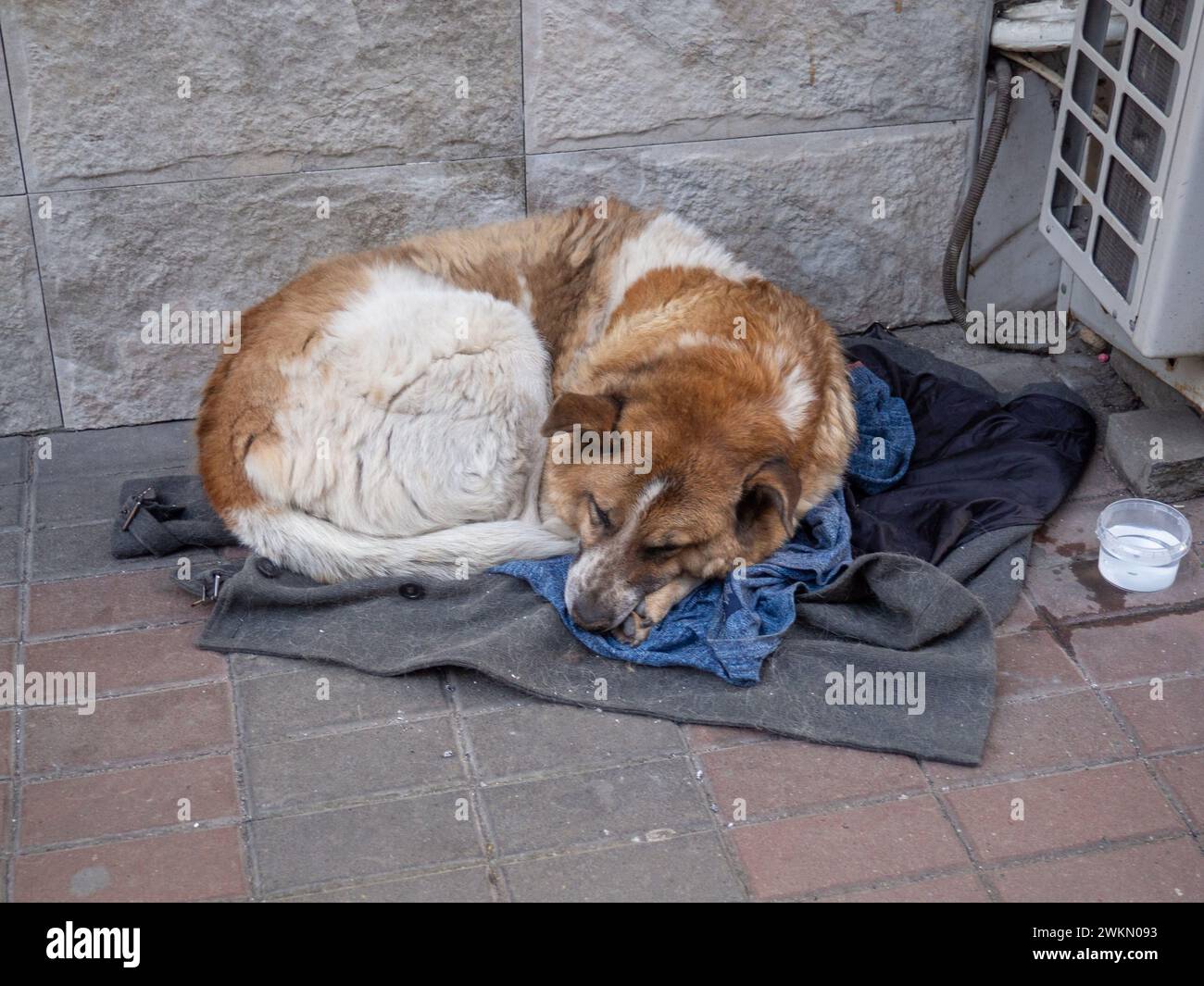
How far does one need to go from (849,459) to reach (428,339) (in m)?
1.58

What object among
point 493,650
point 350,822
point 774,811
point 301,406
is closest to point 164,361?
point 301,406

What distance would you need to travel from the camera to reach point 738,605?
396cm

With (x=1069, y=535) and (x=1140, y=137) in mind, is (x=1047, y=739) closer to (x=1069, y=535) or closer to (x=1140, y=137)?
(x=1069, y=535)

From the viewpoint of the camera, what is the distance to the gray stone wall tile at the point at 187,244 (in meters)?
4.78

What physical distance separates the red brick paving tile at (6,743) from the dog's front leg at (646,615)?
5.79 feet

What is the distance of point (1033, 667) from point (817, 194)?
2.29m

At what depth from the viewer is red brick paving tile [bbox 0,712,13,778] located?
3.56m

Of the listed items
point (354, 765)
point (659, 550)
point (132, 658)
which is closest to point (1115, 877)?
point (659, 550)

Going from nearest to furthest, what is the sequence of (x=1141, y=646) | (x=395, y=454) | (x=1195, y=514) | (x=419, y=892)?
(x=419, y=892), (x=1141, y=646), (x=395, y=454), (x=1195, y=514)

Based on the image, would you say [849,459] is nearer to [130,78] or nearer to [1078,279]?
[1078,279]

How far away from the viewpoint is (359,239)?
5.05m

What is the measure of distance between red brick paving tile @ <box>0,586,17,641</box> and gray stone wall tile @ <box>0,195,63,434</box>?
1.05m

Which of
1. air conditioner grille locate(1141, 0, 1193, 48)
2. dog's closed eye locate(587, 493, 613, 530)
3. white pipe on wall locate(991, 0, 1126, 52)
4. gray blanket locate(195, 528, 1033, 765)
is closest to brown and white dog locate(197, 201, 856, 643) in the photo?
dog's closed eye locate(587, 493, 613, 530)

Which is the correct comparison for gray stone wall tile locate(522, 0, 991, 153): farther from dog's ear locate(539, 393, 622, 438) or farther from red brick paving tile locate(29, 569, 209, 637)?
red brick paving tile locate(29, 569, 209, 637)
